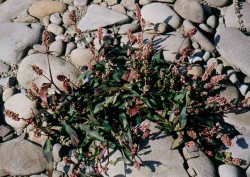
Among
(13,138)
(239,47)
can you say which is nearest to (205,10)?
(239,47)

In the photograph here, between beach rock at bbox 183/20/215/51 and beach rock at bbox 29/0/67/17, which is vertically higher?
beach rock at bbox 29/0/67/17

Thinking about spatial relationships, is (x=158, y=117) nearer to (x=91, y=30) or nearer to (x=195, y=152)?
(x=195, y=152)

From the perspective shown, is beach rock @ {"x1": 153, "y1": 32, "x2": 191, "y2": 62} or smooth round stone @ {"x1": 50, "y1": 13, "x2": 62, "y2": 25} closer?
beach rock @ {"x1": 153, "y1": 32, "x2": 191, "y2": 62}

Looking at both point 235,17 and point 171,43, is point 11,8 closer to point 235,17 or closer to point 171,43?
point 171,43

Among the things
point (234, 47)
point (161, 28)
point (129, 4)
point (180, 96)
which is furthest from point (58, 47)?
point (234, 47)

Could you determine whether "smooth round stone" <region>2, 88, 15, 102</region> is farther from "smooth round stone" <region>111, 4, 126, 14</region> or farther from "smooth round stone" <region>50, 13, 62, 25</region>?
"smooth round stone" <region>111, 4, 126, 14</region>

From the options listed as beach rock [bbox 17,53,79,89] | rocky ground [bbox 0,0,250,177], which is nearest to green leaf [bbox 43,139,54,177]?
rocky ground [bbox 0,0,250,177]
